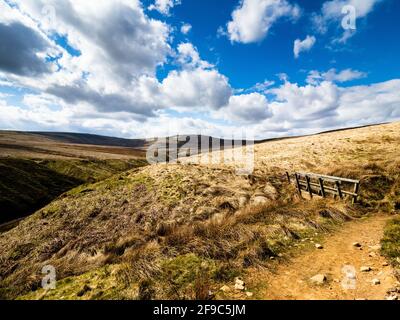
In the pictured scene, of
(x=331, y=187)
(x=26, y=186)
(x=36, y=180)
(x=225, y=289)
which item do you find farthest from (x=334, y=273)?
(x=36, y=180)

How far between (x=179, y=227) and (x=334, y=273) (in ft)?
23.0

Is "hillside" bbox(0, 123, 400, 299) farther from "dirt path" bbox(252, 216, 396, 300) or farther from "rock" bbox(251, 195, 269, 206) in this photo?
"dirt path" bbox(252, 216, 396, 300)

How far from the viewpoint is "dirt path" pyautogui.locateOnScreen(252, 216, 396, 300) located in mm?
6445

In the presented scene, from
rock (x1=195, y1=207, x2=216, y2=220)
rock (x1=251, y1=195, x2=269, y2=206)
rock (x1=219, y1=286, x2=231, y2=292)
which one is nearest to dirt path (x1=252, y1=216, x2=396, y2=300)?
rock (x1=219, y1=286, x2=231, y2=292)

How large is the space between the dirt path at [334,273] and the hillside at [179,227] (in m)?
0.67

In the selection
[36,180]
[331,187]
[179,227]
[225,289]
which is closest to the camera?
[225,289]

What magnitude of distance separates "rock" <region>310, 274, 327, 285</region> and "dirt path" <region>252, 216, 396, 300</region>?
0.09 meters

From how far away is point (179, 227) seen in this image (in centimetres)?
1234

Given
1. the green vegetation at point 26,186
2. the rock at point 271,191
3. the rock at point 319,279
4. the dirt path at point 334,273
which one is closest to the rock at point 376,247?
the dirt path at point 334,273

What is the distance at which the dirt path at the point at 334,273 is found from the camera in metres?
6.45

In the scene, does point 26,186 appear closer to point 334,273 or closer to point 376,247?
point 334,273

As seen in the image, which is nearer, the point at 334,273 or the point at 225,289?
the point at 225,289
